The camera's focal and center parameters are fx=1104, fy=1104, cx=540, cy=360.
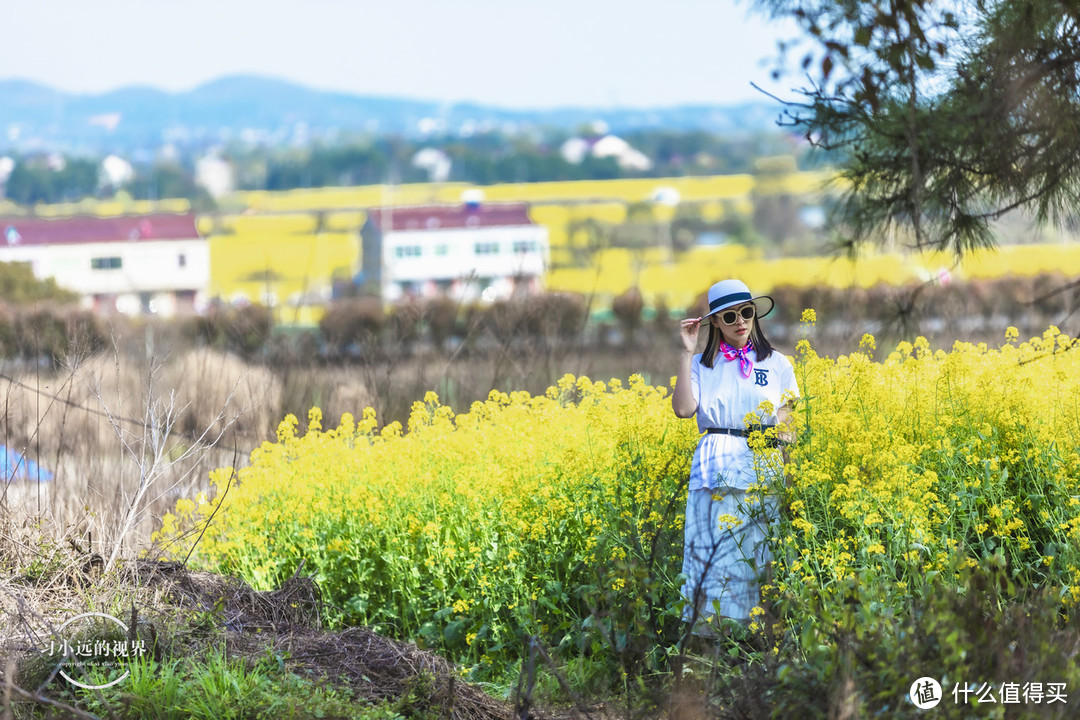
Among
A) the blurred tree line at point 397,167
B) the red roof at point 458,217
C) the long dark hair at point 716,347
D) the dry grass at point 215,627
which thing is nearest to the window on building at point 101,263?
the red roof at point 458,217

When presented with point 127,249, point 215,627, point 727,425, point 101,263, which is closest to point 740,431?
point 727,425

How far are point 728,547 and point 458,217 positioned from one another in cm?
9241

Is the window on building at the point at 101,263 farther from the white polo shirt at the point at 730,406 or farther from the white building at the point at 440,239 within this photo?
the white polo shirt at the point at 730,406

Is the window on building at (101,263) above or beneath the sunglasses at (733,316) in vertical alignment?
above

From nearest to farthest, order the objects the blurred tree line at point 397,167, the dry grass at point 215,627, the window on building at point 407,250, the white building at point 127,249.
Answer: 1. the dry grass at point 215,627
2. the white building at point 127,249
3. the window on building at point 407,250
4. the blurred tree line at point 397,167

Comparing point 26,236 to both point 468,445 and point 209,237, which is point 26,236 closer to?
point 209,237

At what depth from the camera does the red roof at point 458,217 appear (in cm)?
9312

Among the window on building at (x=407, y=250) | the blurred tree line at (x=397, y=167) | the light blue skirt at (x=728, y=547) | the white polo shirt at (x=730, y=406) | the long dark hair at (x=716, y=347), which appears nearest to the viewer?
the light blue skirt at (x=728, y=547)

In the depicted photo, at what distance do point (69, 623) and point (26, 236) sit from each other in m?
91.5

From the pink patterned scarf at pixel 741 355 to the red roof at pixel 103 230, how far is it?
83.1m

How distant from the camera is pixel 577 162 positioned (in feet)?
481

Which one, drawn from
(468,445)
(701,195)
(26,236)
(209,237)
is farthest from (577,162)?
(468,445)

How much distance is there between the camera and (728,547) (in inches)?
179

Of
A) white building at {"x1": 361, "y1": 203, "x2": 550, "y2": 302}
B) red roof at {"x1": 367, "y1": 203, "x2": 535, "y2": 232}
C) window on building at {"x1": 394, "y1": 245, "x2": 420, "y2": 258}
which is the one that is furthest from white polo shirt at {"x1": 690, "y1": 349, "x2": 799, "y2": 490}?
window on building at {"x1": 394, "y1": 245, "x2": 420, "y2": 258}
